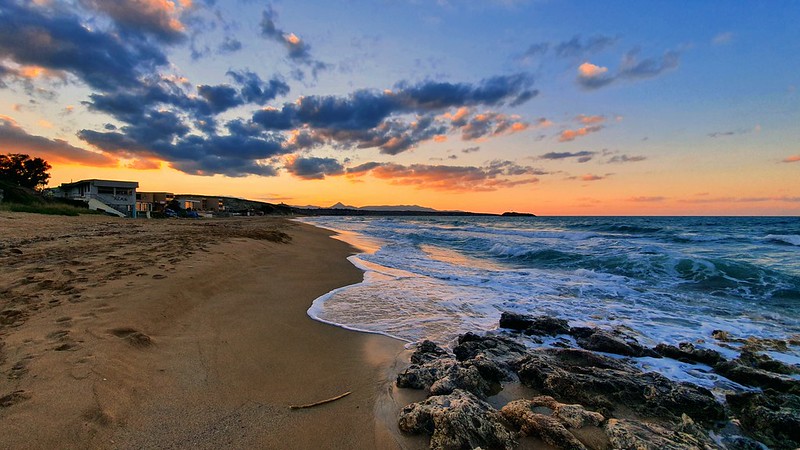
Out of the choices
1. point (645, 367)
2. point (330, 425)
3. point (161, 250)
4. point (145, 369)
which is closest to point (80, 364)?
point (145, 369)

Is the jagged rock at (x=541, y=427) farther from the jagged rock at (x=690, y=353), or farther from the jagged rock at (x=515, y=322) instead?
the jagged rock at (x=690, y=353)

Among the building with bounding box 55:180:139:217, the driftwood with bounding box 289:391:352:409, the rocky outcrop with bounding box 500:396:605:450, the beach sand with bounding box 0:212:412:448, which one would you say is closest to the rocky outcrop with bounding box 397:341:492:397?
the beach sand with bounding box 0:212:412:448

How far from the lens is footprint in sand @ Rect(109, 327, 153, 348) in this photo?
4.03 meters

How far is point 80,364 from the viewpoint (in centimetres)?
334

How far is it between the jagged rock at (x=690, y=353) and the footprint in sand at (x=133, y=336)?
6.98 meters

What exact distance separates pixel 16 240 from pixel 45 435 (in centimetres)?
1221

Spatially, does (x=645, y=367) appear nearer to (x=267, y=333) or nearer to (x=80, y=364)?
(x=267, y=333)

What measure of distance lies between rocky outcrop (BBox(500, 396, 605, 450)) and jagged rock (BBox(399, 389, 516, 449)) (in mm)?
171

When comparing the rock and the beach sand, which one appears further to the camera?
the rock

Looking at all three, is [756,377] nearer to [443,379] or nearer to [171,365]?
[443,379]

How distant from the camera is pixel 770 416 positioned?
330 cm

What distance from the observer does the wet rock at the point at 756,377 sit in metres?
4.06

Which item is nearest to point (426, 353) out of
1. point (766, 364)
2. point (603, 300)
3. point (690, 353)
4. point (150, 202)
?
point (690, 353)

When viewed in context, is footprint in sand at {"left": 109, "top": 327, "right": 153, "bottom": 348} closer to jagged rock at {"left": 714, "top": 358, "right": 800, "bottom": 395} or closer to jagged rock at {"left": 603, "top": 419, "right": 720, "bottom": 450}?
jagged rock at {"left": 603, "top": 419, "right": 720, "bottom": 450}
